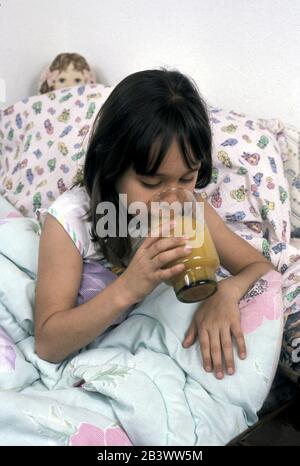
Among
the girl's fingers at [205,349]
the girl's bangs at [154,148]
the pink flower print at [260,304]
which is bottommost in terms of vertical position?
the girl's fingers at [205,349]

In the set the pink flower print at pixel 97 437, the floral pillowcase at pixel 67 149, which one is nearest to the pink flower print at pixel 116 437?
the pink flower print at pixel 97 437

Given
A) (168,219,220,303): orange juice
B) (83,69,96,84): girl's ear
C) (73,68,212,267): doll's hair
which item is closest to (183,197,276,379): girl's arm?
(168,219,220,303): orange juice

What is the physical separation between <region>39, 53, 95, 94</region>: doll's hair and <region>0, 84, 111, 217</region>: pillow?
0.39ft

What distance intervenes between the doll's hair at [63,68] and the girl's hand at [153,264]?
1142 millimetres

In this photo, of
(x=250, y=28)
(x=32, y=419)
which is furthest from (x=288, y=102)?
(x=32, y=419)

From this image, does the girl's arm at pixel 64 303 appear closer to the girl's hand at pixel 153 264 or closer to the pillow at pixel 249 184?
the girl's hand at pixel 153 264

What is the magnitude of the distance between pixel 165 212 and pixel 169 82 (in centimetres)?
25

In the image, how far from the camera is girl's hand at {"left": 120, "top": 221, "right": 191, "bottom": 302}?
763 millimetres

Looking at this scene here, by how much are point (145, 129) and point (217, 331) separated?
1.19ft

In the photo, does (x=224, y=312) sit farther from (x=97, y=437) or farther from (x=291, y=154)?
(x=291, y=154)

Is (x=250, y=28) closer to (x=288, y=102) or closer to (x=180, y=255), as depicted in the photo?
(x=288, y=102)

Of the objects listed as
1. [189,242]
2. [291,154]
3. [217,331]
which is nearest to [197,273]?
[189,242]

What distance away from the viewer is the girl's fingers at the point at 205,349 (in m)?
0.89

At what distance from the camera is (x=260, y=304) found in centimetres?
95
